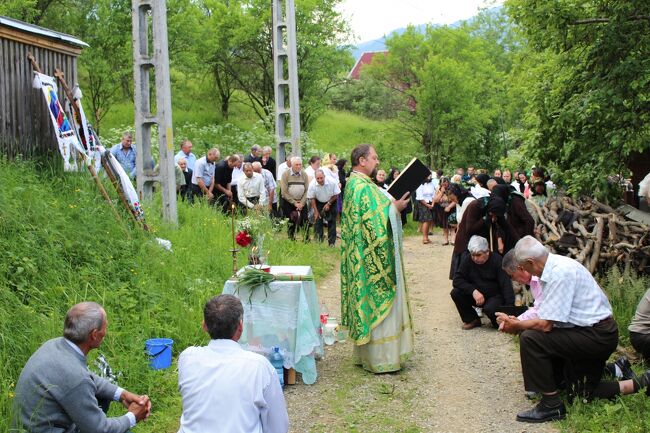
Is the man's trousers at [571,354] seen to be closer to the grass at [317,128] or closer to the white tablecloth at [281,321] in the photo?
the white tablecloth at [281,321]

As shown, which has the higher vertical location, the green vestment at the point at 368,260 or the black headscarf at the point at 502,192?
the black headscarf at the point at 502,192

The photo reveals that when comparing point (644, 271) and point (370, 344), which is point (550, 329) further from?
point (644, 271)

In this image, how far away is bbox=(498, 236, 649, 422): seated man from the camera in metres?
5.59

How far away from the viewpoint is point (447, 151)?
34.4m

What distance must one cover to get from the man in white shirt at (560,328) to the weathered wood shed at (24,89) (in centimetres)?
663

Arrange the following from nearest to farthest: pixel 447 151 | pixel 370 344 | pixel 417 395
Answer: pixel 417 395, pixel 370 344, pixel 447 151

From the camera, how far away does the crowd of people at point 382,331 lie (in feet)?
11.7

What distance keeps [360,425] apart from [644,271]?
16.8 ft

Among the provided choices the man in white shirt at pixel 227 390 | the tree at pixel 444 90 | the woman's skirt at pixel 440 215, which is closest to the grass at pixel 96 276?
the man in white shirt at pixel 227 390

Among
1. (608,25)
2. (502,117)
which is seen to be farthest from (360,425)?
(502,117)

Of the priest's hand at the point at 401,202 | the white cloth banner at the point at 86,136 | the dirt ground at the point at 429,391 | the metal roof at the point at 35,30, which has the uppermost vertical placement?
the metal roof at the point at 35,30

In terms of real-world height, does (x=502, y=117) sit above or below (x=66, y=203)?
above

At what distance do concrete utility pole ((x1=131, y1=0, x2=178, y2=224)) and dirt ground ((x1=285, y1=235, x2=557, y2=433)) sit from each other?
13.9ft

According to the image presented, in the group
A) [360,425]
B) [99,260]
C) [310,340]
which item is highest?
[99,260]
